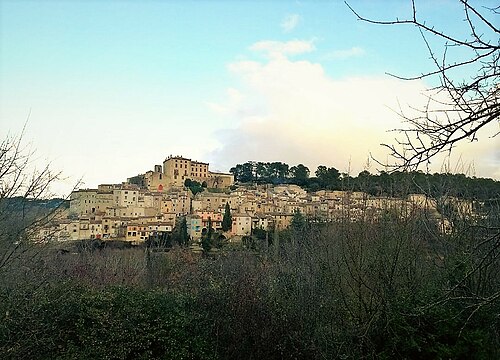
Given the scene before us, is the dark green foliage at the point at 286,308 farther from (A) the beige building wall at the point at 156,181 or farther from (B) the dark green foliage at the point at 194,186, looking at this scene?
(A) the beige building wall at the point at 156,181

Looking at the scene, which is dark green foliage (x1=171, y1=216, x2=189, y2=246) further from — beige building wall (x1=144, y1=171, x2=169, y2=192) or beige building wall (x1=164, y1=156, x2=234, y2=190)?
beige building wall (x1=164, y1=156, x2=234, y2=190)

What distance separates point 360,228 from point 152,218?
37.8 meters

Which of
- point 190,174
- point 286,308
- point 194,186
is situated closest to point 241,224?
point 194,186

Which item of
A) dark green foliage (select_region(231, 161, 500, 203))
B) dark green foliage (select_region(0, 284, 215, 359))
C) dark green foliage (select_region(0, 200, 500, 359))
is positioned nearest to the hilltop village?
dark green foliage (select_region(231, 161, 500, 203))

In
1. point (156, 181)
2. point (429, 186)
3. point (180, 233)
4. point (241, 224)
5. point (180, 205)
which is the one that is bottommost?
point (180, 233)

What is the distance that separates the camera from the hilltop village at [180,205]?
36.1 metres

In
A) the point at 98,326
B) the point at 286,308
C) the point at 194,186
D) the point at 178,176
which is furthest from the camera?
the point at 178,176

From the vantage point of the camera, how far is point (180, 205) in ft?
173

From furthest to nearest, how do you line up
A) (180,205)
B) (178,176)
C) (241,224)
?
(178,176), (180,205), (241,224)

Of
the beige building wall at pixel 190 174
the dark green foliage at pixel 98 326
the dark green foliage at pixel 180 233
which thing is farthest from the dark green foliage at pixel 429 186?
the beige building wall at pixel 190 174

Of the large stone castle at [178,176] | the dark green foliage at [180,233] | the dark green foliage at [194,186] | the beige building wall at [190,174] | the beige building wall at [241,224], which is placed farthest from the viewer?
the beige building wall at [190,174]

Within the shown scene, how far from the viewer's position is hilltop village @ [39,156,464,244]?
36.1 m

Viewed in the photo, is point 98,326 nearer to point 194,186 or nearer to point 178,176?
point 194,186

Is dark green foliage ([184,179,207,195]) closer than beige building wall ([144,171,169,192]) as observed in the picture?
Yes
